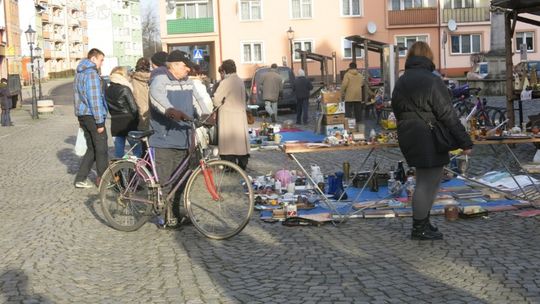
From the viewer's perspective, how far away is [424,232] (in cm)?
A: 700

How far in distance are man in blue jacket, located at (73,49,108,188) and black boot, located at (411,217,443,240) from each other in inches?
186

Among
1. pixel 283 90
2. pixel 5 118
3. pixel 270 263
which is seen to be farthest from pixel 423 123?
pixel 5 118

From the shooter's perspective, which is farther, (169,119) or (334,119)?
(334,119)

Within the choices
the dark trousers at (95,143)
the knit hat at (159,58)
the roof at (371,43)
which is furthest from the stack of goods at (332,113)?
the knit hat at (159,58)

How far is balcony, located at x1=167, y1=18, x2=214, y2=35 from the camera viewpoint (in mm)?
52969

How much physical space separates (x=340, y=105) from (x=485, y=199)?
32.8 ft

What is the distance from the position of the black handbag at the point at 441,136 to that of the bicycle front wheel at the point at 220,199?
1.75m

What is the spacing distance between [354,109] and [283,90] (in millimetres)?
7965

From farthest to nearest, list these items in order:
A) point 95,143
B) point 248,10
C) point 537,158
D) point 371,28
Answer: point 371,28 < point 248,10 < point 537,158 < point 95,143

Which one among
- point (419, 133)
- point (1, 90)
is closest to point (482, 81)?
point (1, 90)

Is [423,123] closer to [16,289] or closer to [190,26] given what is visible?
[16,289]

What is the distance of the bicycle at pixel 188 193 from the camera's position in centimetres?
741

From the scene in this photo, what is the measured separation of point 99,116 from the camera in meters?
10.5

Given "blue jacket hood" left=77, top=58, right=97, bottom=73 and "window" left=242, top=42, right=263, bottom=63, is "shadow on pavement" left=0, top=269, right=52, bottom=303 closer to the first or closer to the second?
"blue jacket hood" left=77, top=58, right=97, bottom=73
